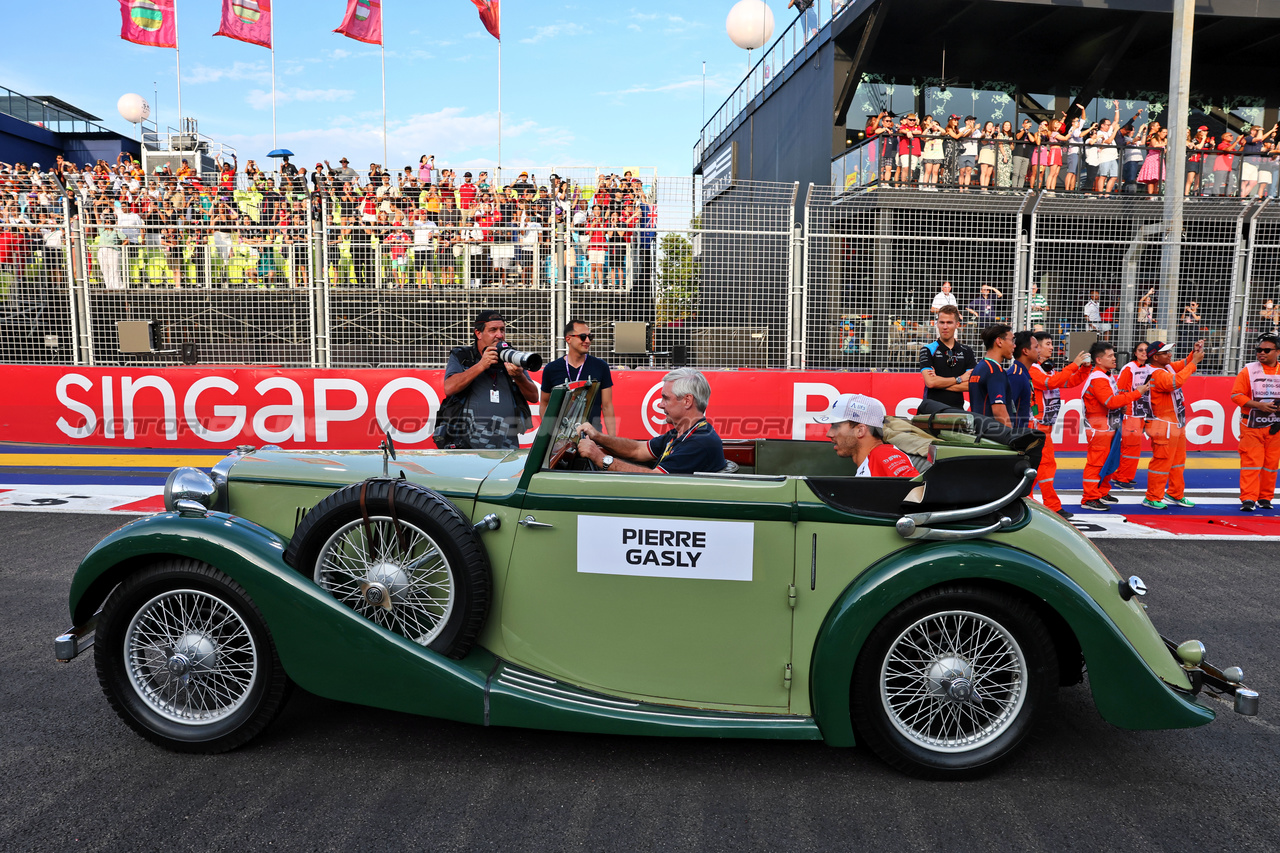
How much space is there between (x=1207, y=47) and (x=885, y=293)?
14844 mm

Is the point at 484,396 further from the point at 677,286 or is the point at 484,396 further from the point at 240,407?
the point at 240,407

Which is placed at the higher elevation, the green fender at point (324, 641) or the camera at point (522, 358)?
the camera at point (522, 358)

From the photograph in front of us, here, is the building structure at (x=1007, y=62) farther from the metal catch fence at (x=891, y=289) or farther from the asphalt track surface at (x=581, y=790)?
the asphalt track surface at (x=581, y=790)

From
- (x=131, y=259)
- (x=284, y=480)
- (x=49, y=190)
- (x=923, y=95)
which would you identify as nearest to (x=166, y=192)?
(x=49, y=190)

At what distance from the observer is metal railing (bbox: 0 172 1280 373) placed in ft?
35.5

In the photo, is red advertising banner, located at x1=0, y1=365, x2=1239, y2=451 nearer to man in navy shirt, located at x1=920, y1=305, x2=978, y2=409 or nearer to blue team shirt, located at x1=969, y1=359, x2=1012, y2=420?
man in navy shirt, located at x1=920, y1=305, x2=978, y2=409

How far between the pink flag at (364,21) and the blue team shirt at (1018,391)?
1825cm

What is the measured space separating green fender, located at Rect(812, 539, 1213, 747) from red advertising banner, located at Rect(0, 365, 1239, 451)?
24.4 feet

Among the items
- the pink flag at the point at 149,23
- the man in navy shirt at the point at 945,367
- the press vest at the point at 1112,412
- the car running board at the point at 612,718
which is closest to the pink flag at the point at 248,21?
the pink flag at the point at 149,23

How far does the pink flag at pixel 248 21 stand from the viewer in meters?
19.3

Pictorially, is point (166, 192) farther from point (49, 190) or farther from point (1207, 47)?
point (1207, 47)

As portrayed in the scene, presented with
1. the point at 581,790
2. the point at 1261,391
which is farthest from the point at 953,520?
the point at 1261,391

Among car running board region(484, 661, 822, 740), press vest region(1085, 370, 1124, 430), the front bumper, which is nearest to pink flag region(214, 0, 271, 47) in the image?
press vest region(1085, 370, 1124, 430)

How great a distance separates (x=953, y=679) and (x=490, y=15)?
2089cm
